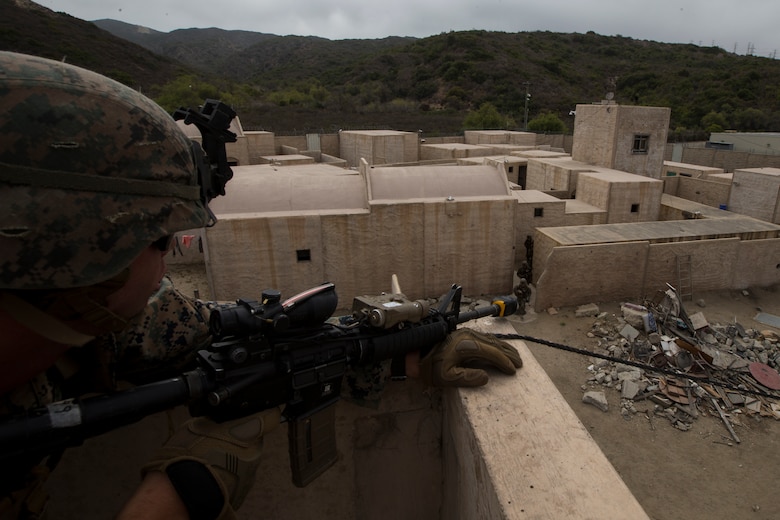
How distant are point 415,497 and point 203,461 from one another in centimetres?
151

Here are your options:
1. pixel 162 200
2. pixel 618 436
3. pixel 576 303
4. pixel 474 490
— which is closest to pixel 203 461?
pixel 162 200

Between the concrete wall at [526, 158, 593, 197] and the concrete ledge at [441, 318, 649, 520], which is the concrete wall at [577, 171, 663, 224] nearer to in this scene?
the concrete wall at [526, 158, 593, 197]

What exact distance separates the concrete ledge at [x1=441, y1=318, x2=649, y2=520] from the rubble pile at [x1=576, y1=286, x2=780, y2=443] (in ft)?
16.2

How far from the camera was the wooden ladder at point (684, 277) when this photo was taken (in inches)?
379

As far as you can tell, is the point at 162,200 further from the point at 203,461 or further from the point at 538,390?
the point at 538,390

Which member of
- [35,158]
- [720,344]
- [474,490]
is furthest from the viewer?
[720,344]

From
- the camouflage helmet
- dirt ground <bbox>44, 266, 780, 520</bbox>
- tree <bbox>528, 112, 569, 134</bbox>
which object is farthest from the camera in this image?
tree <bbox>528, 112, 569, 134</bbox>

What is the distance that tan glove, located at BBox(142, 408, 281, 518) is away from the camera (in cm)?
134

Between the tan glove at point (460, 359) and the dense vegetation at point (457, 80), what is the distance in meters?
16.3

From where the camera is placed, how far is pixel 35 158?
42.2 inches

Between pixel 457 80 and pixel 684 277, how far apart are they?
138ft

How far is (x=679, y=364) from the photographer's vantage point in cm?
767

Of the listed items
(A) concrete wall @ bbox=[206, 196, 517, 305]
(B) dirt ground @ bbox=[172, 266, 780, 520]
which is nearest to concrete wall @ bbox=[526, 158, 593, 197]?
(A) concrete wall @ bbox=[206, 196, 517, 305]

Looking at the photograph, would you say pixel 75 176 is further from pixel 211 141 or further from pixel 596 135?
pixel 596 135
